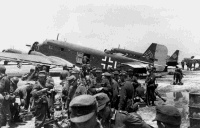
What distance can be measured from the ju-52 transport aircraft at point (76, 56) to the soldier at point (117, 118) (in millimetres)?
15891

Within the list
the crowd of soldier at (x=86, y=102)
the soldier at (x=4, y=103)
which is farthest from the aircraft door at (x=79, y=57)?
the soldier at (x=4, y=103)

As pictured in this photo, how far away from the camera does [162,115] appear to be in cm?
251

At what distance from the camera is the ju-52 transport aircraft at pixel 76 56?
65.0ft

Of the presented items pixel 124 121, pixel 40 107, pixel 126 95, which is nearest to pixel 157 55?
pixel 126 95

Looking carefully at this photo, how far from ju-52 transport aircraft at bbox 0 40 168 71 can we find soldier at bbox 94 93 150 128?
626 inches

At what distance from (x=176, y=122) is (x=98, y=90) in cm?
435

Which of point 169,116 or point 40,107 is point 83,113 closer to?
point 169,116

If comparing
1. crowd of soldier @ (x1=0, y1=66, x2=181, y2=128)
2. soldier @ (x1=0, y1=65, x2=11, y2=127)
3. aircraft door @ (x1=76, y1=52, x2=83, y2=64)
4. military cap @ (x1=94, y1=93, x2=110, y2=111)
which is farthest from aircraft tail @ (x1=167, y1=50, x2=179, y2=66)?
military cap @ (x1=94, y1=93, x2=110, y2=111)

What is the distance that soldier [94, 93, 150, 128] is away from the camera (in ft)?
9.71

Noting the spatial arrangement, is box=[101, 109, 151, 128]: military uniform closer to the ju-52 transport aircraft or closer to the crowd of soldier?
the crowd of soldier

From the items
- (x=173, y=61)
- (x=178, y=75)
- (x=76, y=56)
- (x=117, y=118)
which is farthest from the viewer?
(x=173, y=61)

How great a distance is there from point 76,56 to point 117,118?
18.9 m

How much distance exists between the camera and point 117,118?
125 inches

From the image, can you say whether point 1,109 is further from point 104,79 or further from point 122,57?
point 122,57
